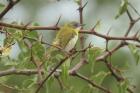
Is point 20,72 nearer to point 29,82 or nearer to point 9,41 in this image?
point 29,82

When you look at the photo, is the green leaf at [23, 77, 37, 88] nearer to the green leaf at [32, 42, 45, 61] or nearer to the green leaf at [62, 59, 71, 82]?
the green leaf at [32, 42, 45, 61]

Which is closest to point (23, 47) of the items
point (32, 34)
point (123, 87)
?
point (32, 34)

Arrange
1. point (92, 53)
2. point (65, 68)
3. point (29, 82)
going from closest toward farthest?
point (65, 68) → point (92, 53) → point (29, 82)

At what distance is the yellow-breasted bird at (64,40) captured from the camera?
5.69 ft

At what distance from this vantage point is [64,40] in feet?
5.83

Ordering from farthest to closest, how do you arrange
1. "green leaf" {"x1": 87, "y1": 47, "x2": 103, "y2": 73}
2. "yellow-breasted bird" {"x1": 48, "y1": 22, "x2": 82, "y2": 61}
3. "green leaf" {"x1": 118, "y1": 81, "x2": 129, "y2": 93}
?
"green leaf" {"x1": 118, "y1": 81, "x2": 129, "y2": 93}, "green leaf" {"x1": 87, "y1": 47, "x2": 103, "y2": 73}, "yellow-breasted bird" {"x1": 48, "y1": 22, "x2": 82, "y2": 61}

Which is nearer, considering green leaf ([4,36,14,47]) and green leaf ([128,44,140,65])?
green leaf ([4,36,14,47])

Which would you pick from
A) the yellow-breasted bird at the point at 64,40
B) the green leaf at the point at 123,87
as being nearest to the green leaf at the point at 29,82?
the yellow-breasted bird at the point at 64,40

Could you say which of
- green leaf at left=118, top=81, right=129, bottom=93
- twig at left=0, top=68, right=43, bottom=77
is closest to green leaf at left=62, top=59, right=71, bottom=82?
twig at left=0, top=68, right=43, bottom=77

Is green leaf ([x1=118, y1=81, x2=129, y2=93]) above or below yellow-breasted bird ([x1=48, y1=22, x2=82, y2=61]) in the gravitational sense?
below

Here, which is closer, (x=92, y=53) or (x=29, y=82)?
(x=92, y=53)

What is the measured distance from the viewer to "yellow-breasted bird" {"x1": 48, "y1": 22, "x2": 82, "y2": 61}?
1.73m

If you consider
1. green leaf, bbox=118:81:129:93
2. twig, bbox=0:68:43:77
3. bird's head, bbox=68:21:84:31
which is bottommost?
green leaf, bbox=118:81:129:93

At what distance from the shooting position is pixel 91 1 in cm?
865
